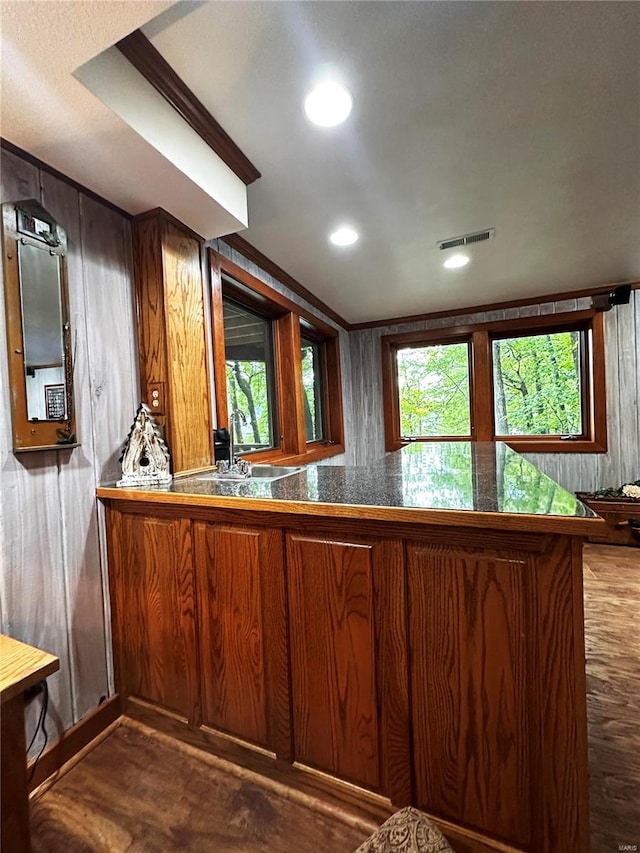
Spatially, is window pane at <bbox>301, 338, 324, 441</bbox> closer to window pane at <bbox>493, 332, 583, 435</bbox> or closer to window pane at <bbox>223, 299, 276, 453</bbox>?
window pane at <bbox>223, 299, 276, 453</bbox>

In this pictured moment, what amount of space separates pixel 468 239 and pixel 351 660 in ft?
7.94

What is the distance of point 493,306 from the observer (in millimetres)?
3631

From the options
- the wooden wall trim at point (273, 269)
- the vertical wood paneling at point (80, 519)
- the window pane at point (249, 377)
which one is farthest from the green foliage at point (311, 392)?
the vertical wood paneling at point (80, 519)

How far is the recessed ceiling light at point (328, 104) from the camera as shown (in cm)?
124

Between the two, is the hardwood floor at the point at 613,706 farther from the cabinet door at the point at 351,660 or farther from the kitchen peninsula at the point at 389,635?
the cabinet door at the point at 351,660

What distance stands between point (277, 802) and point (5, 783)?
785mm

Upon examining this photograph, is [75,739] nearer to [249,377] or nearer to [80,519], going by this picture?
[80,519]

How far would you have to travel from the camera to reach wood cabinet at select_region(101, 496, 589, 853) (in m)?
0.85

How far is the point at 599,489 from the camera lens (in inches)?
135

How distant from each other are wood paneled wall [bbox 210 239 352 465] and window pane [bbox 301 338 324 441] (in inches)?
10.5

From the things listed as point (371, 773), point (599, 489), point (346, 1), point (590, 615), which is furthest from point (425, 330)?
point (371, 773)

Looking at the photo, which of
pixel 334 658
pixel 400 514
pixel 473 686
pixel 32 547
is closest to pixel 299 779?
pixel 334 658

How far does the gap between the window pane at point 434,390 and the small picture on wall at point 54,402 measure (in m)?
3.42

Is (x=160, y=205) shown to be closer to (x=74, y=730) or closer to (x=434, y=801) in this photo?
(x=74, y=730)
